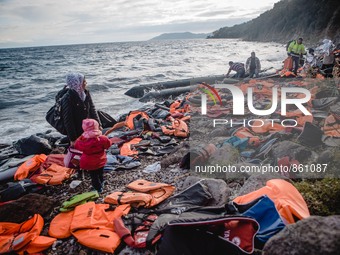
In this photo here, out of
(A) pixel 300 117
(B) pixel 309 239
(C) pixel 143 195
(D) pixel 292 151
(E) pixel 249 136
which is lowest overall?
(C) pixel 143 195

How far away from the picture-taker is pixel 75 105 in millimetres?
4539

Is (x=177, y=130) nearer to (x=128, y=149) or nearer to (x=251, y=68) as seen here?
(x=128, y=149)

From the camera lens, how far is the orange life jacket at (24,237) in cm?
323

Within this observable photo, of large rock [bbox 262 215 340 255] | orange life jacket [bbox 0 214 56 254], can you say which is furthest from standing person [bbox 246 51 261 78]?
large rock [bbox 262 215 340 255]

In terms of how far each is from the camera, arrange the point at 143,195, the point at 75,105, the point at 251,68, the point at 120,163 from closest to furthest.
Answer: the point at 143,195 → the point at 75,105 → the point at 120,163 → the point at 251,68

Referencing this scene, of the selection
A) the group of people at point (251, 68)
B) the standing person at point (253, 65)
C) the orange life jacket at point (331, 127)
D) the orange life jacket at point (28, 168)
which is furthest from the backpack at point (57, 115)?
the standing person at point (253, 65)

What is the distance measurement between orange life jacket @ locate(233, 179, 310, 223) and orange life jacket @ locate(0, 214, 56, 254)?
259 centimetres

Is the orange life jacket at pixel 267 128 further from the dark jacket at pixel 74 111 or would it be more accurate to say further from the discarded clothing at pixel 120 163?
the dark jacket at pixel 74 111

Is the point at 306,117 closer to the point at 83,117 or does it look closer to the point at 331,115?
the point at 331,115

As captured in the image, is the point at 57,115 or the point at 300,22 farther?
the point at 300,22

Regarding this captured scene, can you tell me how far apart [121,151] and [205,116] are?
335 cm

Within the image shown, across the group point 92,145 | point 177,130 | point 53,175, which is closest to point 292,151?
point 92,145

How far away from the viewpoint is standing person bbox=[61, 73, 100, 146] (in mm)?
4395

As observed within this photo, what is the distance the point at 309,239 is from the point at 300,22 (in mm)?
63652
